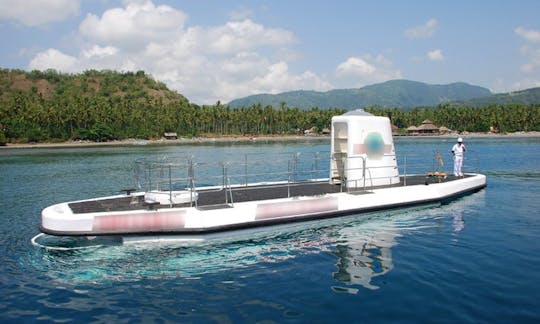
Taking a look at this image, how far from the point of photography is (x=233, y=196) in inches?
733

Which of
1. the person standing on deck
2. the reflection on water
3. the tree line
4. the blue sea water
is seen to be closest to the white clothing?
the person standing on deck

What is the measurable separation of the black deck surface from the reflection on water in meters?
1.72

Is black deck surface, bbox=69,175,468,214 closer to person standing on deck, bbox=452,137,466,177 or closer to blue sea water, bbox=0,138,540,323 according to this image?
blue sea water, bbox=0,138,540,323

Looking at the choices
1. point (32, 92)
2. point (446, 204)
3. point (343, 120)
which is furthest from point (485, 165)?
point (32, 92)

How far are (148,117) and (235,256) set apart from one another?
12947cm

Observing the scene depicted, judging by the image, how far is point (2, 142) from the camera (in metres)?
104

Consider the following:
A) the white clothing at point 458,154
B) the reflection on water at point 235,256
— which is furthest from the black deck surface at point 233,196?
the white clothing at point 458,154

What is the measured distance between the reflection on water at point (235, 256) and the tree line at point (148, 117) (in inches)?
4290

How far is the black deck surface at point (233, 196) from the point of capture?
15770mm

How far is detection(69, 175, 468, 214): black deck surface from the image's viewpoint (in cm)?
1577

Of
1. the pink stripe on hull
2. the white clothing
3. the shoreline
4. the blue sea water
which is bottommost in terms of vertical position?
the blue sea water

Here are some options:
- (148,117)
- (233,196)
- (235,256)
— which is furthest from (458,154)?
(148,117)

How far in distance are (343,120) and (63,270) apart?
1357cm

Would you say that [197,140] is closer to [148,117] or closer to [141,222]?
[148,117]
